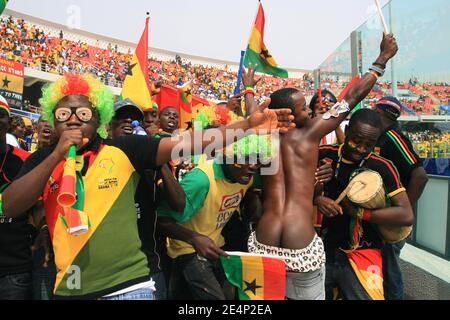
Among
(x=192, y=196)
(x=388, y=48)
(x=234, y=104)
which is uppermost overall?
(x=388, y=48)

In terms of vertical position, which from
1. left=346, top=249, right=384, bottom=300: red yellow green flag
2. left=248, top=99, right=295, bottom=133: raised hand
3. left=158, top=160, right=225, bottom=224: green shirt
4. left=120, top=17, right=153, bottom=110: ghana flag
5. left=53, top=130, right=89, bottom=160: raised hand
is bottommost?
left=346, top=249, right=384, bottom=300: red yellow green flag

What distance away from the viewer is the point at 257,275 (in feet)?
8.70

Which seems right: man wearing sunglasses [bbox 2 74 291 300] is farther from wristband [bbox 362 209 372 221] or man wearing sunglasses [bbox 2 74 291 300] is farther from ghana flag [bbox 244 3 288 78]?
ghana flag [bbox 244 3 288 78]

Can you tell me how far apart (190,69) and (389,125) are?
4019 centimetres

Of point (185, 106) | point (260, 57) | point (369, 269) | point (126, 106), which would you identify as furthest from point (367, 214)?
point (185, 106)

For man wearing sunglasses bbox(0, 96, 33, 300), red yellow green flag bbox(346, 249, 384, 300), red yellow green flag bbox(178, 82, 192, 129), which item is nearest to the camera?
man wearing sunglasses bbox(0, 96, 33, 300)

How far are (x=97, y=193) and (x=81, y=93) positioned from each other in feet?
1.85

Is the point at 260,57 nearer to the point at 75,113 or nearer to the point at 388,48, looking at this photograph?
the point at 388,48

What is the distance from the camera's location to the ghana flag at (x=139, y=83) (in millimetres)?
4500

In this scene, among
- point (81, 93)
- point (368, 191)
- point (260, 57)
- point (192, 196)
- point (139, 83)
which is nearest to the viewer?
point (81, 93)

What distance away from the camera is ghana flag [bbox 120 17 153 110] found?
4500 mm

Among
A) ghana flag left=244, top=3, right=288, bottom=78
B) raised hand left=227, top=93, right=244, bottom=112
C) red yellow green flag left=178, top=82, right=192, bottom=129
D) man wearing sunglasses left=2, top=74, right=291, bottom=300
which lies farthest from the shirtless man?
red yellow green flag left=178, top=82, right=192, bottom=129

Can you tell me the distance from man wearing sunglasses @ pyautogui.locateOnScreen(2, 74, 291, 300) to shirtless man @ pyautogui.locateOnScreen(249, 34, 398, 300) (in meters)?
0.57

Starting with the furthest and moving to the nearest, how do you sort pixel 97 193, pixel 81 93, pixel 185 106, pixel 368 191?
pixel 185 106 < pixel 368 191 < pixel 81 93 < pixel 97 193
